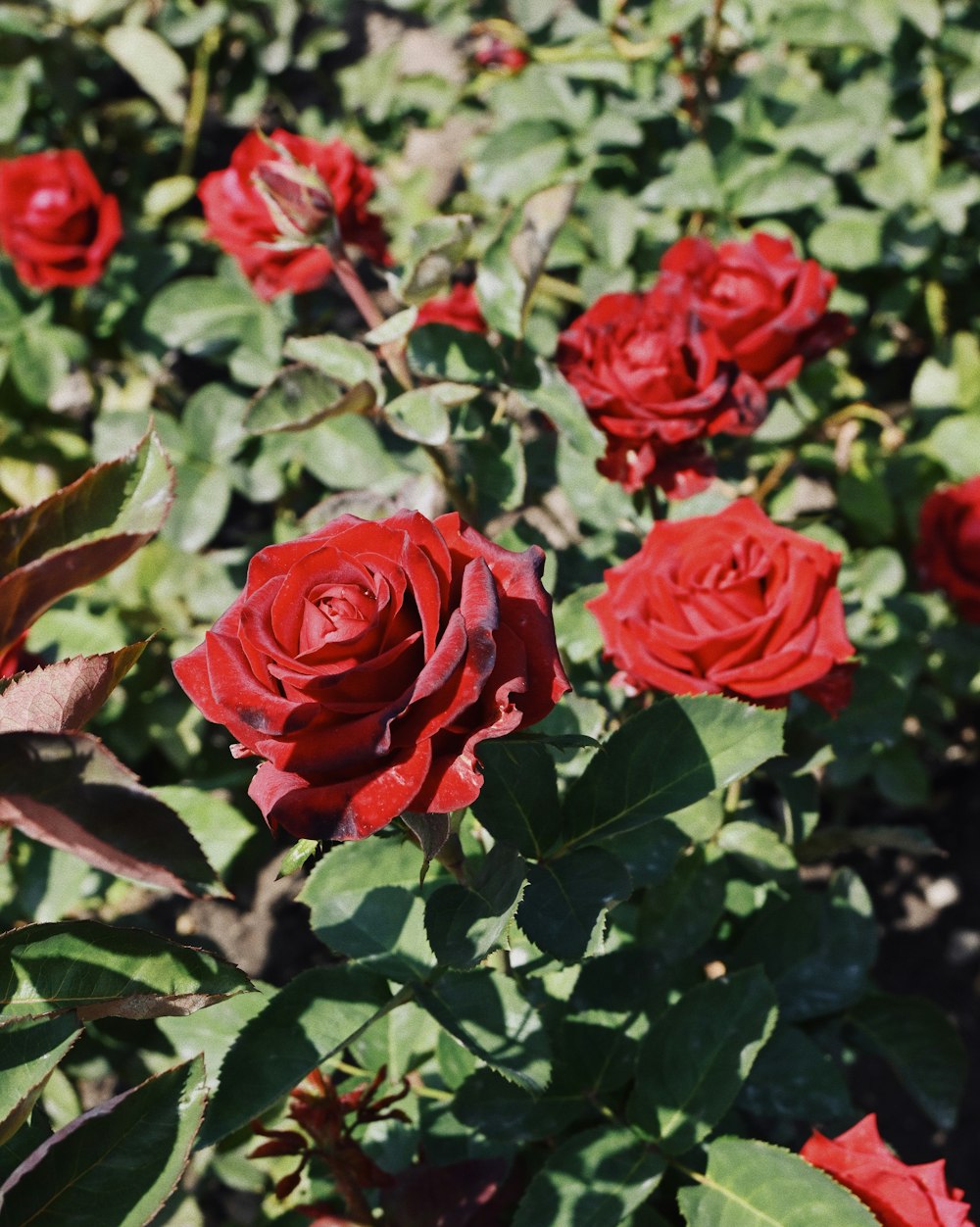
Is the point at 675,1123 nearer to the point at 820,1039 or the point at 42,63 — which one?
the point at 820,1039

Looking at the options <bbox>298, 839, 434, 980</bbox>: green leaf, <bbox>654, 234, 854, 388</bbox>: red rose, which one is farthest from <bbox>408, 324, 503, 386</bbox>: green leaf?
<bbox>298, 839, 434, 980</bbox>: green leaf

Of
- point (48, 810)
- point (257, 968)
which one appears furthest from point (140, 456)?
point (257, 968)

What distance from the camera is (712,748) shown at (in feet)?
2.64

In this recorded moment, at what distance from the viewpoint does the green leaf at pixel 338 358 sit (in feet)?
3.46

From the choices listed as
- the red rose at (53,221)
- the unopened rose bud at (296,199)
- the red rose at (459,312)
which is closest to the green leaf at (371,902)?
the unopened rose bud at (296,199)

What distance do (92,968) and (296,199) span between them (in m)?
0.62

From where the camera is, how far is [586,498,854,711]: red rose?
895 millimetres

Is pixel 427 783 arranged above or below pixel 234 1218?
above

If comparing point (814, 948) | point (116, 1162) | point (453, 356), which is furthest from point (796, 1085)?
point (453, 356)

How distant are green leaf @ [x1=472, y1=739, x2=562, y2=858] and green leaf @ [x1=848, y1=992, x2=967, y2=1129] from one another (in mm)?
624

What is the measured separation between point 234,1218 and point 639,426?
1289 mm

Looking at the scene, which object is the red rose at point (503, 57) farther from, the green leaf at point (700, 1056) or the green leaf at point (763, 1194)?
the green leaf at point (763, 1194)

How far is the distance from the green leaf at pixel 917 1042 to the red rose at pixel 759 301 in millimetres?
678

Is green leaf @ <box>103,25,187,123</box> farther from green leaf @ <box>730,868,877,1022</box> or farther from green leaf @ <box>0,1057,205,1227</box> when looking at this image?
green leaf @ <box>0,1057,205,1227</box>
